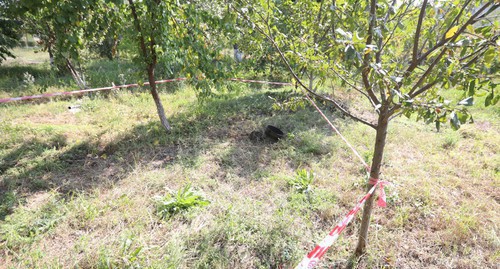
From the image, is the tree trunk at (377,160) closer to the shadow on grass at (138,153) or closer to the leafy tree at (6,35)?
the shadow on grass at (138,153)

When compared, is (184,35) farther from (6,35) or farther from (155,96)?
(6,35)

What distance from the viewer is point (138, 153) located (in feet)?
11.8

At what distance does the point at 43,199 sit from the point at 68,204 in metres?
0.42

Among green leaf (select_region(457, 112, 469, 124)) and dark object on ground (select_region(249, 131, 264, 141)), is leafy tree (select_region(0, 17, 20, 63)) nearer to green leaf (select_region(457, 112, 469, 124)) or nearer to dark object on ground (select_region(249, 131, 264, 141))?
dark object on ground (select_region(249, 131, 264, 141))

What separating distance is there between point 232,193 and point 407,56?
7.01 ft

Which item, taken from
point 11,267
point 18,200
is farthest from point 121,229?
point 18,200

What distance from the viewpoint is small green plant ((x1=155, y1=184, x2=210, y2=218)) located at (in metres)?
2.41

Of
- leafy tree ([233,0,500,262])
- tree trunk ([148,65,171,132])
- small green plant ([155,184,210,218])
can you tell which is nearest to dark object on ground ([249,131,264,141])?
tree trunk ([148,65,171,132])

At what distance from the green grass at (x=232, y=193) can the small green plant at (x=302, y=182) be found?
0.02 meters

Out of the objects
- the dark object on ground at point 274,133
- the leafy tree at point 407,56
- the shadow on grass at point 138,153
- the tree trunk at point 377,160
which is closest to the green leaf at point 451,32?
the leafy tree at point 407,56

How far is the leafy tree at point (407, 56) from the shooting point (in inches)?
39.9

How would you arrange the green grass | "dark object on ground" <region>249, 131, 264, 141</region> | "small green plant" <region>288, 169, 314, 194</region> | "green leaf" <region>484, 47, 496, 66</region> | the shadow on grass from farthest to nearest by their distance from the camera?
"dark object on ground" <region>249, 131, 264, 141</region> → the shadow on grass → "small green plant" <region>288, 169, 314, 194</region> → the green grass → "green leaf" <region>484, 47, 496, 66</region>

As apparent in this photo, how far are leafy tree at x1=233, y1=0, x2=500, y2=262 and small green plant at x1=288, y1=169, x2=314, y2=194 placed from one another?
0.85 metres

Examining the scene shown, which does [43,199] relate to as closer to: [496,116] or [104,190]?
[104,190]
